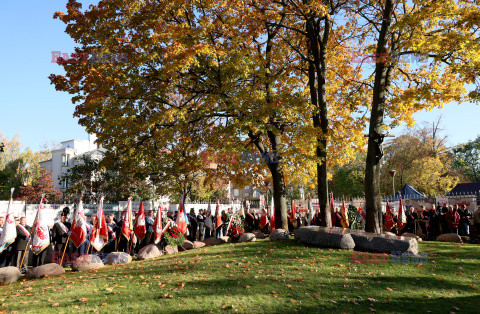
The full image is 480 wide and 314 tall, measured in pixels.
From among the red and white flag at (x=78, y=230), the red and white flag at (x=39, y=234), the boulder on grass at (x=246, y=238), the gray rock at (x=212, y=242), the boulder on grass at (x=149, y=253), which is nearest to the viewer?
the red and white flag at (x=39, y=234)

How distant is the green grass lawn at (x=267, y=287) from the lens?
6270 millimetres

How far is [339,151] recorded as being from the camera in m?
17.0

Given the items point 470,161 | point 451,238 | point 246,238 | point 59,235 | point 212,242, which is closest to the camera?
point 59,235

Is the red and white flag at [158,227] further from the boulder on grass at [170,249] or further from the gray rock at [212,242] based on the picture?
the gray rock at [212,242]

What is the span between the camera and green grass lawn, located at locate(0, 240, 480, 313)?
6.27 metres

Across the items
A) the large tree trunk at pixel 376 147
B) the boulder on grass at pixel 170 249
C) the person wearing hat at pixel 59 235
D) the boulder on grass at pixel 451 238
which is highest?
the large tree trunk at pixel 376 147

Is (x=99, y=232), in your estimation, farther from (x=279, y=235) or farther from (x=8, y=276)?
(x=279, y=235)

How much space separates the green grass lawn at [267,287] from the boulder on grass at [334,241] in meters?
0.81

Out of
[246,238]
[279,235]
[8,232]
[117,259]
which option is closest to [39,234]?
[8,232]

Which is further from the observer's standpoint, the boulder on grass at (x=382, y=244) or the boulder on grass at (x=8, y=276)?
the boulder on grass at (x=382, y=244)

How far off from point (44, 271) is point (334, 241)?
338 inches

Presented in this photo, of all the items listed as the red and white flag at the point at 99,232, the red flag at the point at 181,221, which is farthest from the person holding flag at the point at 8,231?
the red flag at the point at 181,221

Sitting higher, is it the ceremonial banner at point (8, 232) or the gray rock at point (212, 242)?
the ceremonial banner at point (8, 232)

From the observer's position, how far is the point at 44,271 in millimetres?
9922
